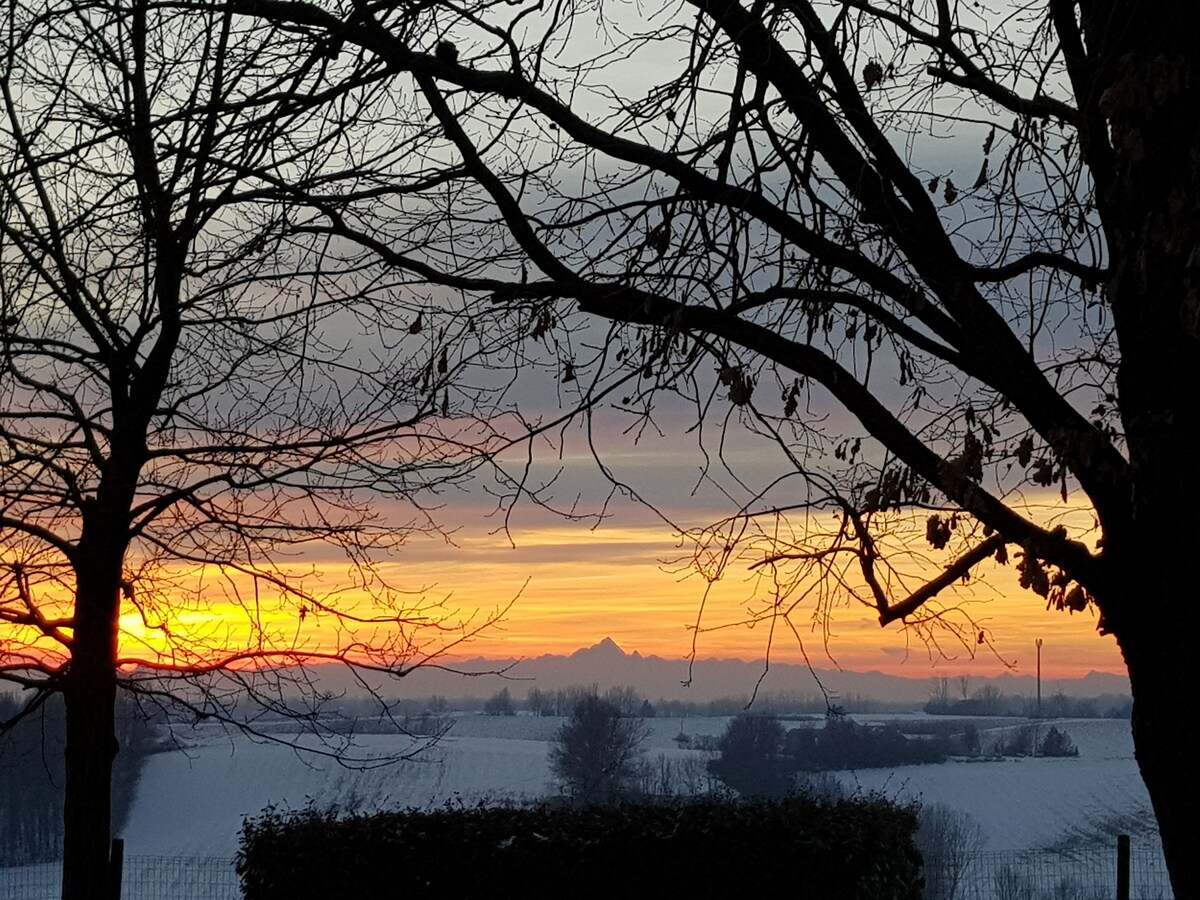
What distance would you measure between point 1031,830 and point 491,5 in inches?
1847

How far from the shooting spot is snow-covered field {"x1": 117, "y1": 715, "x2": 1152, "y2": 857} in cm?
4778

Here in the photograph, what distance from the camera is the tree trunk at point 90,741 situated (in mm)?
8180

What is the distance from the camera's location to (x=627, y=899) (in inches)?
426

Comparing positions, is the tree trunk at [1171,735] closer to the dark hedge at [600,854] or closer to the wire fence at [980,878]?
the dark hedge at [600,854]

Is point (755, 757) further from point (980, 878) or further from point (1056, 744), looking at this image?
point (980, 878)

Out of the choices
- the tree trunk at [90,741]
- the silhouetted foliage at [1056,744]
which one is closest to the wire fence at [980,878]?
the tree trunk at [90,741]

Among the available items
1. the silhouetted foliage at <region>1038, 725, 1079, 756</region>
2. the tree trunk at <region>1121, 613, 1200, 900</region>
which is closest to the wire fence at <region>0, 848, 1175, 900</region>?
the tree trunk at <region>1121, 613, 1200, 900</region>

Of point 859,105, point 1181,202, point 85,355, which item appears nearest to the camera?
point 1181,202

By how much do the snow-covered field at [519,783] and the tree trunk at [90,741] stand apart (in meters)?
26.7

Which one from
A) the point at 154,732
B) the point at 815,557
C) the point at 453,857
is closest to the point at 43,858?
the point at 154,732

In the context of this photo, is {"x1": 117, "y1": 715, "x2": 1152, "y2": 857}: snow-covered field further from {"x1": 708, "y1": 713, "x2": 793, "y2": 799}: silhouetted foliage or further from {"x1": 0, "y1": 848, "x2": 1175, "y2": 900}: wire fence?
{"x1": 0, "y1": 848, "x2": 1175, "y2": 900}: wire fence

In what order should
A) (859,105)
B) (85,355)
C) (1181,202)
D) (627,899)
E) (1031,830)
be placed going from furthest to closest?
1. (1031,830)
2. (627,899)
3. (85,355)
4. (859,105)
5. (1181,202)

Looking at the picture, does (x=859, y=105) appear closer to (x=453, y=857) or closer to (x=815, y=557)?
(x=815, y=557)

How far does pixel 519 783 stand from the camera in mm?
58562
